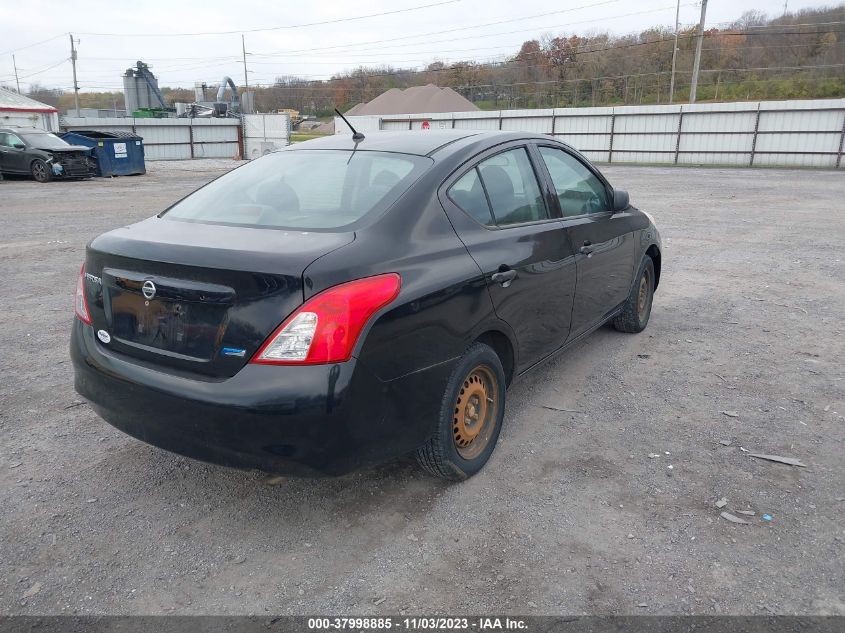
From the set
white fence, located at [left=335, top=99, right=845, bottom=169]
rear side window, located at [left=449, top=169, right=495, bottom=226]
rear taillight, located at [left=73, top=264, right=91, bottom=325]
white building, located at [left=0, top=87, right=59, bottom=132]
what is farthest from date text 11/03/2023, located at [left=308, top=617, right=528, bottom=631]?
white building, located at [left=0, top=87, right=59, bottom=132]

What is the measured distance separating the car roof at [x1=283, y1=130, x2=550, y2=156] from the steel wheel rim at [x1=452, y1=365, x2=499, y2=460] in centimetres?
117

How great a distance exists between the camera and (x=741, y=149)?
95.7 ft

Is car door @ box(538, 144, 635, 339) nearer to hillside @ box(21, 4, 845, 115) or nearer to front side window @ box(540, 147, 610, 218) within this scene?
front side window @ box(540, 147, 610, 218)

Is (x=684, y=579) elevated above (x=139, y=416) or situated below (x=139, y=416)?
below

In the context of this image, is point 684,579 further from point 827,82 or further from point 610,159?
point 827,82

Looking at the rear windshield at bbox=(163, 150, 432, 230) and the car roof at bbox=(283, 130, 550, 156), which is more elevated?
the car roof at bbox=(283, 130, 550, 156)

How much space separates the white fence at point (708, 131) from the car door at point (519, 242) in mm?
21522

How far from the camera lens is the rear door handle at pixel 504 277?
326 centimetres

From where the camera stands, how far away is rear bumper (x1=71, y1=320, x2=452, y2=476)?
2494 mm

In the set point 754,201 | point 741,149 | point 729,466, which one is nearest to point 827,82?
point 741,149

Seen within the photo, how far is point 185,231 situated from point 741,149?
1218 inches

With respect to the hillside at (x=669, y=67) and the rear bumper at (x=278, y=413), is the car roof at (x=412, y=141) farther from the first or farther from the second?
the hillside at (x=669, y=67)

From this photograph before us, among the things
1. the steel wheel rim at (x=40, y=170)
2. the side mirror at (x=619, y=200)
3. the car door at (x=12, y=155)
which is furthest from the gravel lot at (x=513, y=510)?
the car door at (x=12, y=155)

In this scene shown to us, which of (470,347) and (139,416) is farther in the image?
(470,347)
